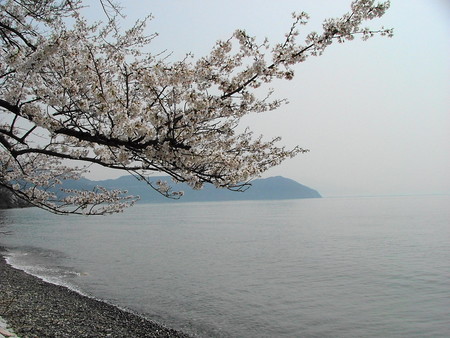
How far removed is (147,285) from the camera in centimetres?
2006

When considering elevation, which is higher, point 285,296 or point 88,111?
point 88,111

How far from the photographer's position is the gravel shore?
959cm

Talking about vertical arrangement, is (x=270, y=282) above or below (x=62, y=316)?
below

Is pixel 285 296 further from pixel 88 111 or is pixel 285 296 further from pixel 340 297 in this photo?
pixel 88 111

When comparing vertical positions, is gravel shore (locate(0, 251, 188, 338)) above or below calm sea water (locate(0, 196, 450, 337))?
above

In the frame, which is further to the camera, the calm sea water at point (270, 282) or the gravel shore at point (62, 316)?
the calm sea water at point (270, 282)

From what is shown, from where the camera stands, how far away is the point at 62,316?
453 inches

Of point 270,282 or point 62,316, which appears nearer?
point 62,316

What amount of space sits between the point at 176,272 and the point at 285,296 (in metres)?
8.24

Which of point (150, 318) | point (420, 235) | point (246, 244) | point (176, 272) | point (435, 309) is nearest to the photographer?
point (150, 318)

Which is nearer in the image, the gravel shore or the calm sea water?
the gravel shore

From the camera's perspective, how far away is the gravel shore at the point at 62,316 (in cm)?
959

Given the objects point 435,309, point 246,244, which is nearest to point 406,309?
point 435,309

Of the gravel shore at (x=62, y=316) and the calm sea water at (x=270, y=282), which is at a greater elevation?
the gravel shore at (x=62, y=316)
